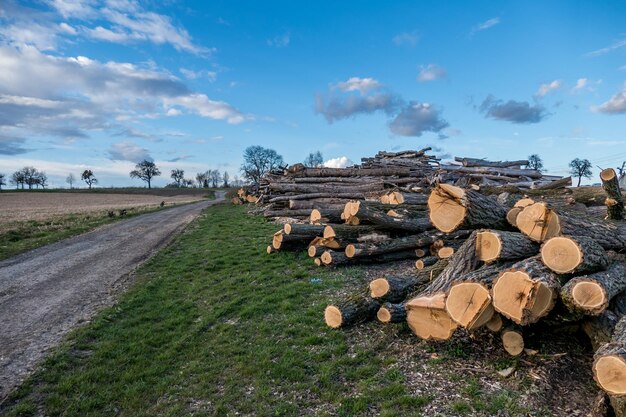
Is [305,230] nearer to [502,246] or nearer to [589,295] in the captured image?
[502,246]

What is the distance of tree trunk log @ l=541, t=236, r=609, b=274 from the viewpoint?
4.72m

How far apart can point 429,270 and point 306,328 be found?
2.50 meters

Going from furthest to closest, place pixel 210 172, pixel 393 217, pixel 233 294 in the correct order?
1. pixel 210 172
2. pixel 393 217
3. pixel 233 294

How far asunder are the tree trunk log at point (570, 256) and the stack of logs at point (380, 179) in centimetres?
1181

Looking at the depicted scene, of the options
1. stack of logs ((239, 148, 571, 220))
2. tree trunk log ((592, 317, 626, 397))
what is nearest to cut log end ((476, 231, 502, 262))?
tree trunk log ((592, 317, 626, 397))

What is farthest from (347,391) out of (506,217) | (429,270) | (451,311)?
(506,217)

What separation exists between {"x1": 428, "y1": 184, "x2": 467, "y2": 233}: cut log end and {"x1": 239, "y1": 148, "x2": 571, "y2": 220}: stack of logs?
1009cm

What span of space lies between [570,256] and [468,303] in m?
1.42

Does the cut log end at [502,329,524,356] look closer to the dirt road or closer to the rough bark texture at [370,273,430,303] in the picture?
the rough bark texture at [370,273,430,303]

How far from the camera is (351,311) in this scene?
A: 6.11 meters

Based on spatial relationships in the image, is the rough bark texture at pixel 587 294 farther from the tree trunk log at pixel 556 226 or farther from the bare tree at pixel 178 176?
the bare tree at pixel 178 176

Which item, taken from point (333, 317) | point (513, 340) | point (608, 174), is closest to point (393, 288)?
point (333, 317)

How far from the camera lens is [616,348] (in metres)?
3.65

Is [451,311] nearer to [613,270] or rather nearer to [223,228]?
[613,270]
